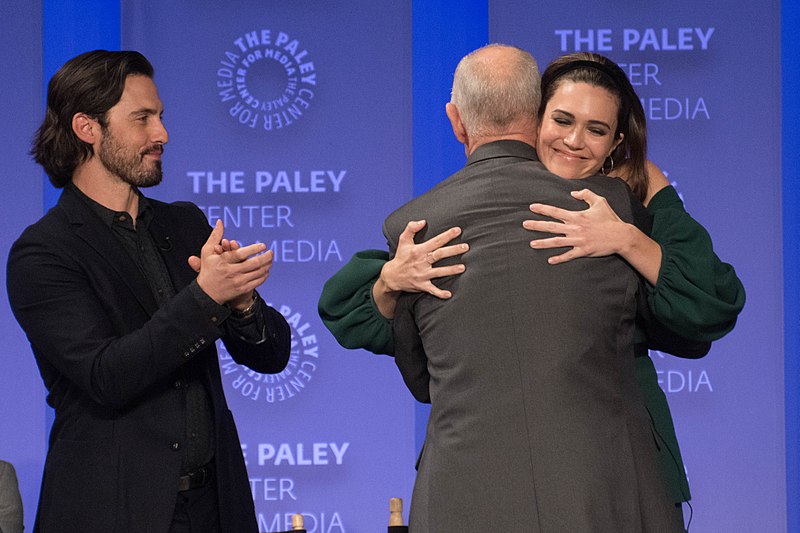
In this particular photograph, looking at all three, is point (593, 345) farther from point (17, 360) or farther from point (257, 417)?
point (17, 360)

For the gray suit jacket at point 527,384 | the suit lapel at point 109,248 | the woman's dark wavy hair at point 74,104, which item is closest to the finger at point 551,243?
the gray suit jacket at point 527,384

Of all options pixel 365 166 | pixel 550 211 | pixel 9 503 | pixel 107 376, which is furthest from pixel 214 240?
pixel 365 166

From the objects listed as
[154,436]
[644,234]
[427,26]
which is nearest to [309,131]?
[427,26]

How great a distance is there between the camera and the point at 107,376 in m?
2.40

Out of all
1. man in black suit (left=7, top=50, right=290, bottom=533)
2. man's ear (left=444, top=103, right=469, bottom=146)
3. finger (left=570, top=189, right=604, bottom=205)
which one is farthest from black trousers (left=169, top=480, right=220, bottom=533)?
finger (left=570, top=189, right=604, bottom=205)

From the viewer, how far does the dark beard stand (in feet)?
8.91

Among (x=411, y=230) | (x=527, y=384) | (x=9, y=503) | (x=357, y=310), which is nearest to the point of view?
(x=527, y=384)

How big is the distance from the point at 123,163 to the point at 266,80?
6.22 feet

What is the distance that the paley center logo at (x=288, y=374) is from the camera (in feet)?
14.7

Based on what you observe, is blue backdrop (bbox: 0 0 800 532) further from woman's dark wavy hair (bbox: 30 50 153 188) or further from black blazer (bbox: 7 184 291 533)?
black blazer (bbox: 7 184 291 533)

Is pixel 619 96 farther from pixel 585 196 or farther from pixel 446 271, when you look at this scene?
pixel 446 271

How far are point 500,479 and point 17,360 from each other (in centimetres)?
301

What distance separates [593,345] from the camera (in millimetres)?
1968

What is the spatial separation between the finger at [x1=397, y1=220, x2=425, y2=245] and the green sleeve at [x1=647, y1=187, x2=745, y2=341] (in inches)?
17.9
